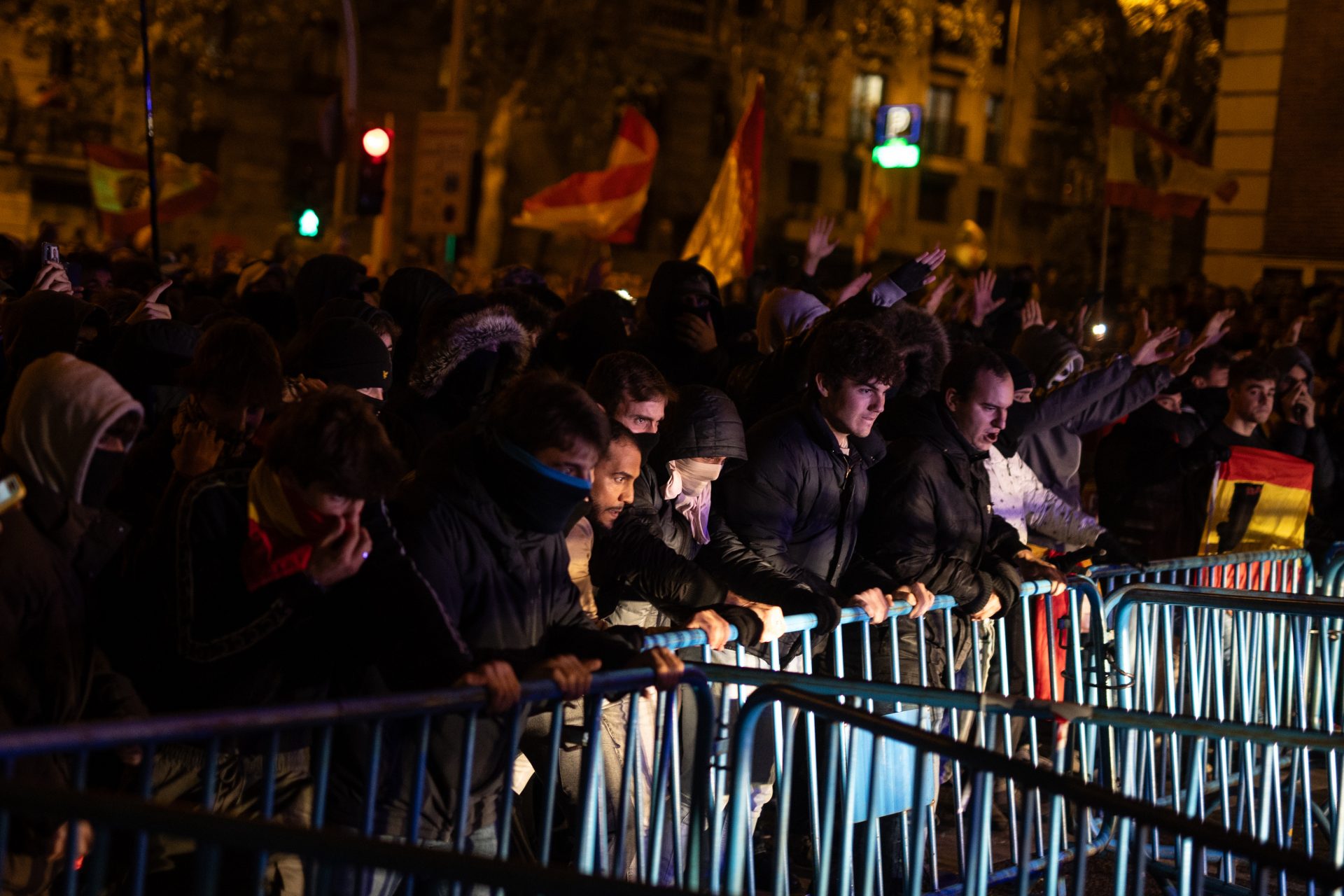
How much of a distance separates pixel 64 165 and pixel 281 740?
3957 centimetres

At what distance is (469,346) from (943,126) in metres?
50.9

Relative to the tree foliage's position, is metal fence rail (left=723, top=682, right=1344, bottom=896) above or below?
below

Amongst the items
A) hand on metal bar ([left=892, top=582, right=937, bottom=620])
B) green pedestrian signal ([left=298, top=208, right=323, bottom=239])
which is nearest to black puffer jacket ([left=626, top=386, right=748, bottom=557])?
hand on metal bar ([left=892, top=582, right=937, bottom=620])

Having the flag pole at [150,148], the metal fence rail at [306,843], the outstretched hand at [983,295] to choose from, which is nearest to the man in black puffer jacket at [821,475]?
the metal fence rail at [306,843]

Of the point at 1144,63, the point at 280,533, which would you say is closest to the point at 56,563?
the point at 280,533

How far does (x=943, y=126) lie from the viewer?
2179 inches

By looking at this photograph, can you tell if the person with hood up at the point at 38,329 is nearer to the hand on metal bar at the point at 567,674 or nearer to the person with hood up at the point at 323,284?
the person with hood up at the point at 323,284

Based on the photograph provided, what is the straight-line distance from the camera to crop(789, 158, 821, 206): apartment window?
1946 inches

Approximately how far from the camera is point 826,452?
611 cm

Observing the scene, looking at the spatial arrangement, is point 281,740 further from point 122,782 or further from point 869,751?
point 869,751

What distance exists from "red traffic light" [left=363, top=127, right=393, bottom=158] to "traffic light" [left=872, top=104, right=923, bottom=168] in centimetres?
594

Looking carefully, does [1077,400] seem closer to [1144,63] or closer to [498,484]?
[498,484]

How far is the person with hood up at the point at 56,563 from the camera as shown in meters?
3.70

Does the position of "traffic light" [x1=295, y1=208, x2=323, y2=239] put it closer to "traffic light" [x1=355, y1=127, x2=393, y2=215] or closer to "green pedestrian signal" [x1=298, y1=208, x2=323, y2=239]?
"green pedestrian signal" [x1=298, y1=208, x2=323, y2=239]
